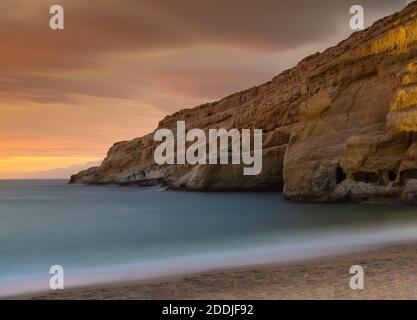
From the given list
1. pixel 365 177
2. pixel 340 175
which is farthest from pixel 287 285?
pixel 340 175

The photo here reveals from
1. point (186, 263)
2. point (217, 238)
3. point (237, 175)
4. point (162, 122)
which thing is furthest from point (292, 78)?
point (186, 263)

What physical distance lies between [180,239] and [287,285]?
1003 cm

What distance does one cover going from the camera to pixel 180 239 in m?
18.0

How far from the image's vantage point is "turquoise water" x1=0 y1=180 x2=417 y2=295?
12391 millimetres

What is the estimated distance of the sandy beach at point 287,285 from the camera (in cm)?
748

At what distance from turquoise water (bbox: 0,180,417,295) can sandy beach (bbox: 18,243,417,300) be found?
6.67 ft

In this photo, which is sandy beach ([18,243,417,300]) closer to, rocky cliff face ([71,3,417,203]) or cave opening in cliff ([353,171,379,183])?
rocky cliff face ([71,3,417,203])

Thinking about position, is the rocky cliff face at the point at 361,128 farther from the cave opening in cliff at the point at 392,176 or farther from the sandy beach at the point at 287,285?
the sandy beach at the point at 287,285

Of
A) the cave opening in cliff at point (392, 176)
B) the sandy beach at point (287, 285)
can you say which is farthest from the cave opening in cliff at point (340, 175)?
the sandy beach at point (287, 285)

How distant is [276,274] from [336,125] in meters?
21.5

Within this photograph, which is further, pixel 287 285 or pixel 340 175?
pixel 340 175

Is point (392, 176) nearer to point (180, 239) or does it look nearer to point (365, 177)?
point (365, 177)

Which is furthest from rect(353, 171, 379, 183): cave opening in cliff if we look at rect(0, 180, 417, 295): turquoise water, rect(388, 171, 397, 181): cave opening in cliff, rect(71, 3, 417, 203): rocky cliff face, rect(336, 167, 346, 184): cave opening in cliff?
rect(0, 180, 417, 295): turquoise water

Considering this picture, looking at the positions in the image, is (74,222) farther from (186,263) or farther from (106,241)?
(186,263)
